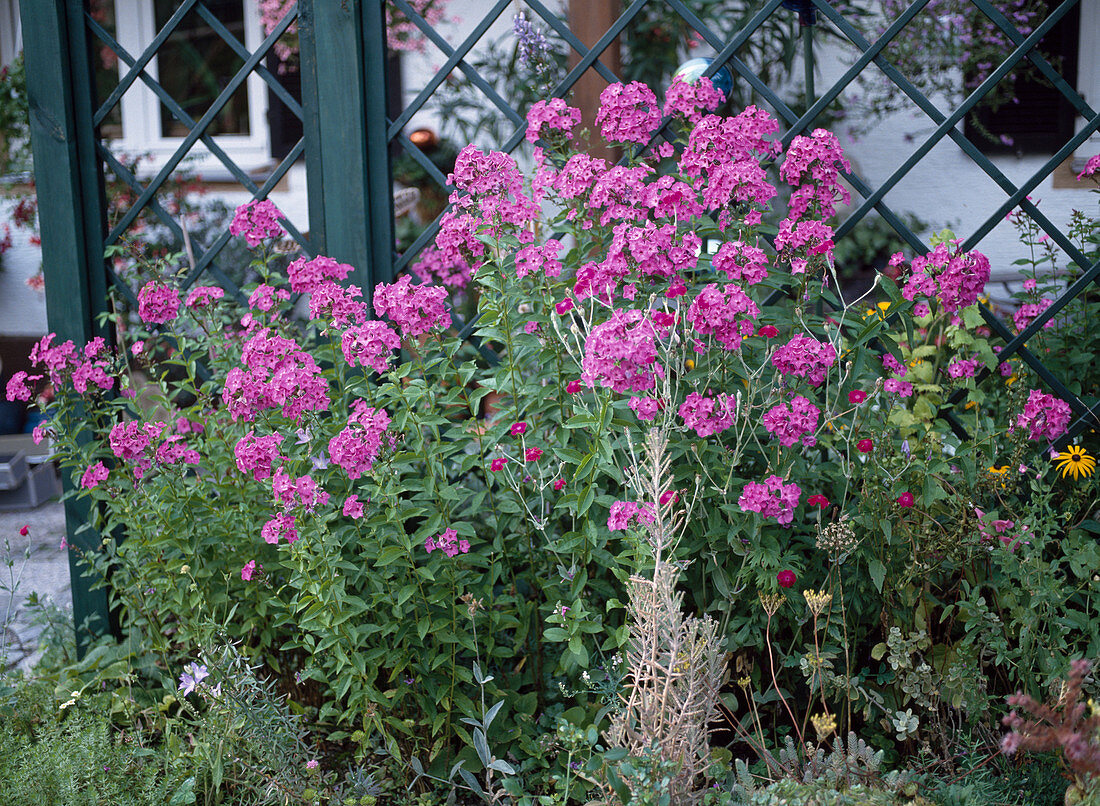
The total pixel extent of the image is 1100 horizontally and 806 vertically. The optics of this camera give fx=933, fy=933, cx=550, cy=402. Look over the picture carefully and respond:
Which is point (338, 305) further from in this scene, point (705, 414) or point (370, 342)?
point (705, 414)

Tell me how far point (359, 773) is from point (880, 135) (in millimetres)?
4831

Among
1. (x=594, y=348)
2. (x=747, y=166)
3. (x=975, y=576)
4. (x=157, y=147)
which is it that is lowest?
(x=157, y=147)

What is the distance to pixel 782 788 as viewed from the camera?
60.0 inches

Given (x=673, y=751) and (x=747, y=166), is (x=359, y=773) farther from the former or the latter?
(x=747, y=166)

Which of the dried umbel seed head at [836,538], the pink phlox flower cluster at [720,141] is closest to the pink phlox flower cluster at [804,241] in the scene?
the pink phlox flower cluster at [720,141]

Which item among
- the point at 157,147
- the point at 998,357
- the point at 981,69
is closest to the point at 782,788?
the point at 998,357

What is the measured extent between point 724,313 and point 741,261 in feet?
0.60

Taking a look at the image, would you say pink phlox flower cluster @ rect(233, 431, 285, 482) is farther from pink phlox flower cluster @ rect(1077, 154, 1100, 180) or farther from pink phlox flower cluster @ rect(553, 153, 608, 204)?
pink phlox flower cluster @ rect(1077, 154, 1100, 180)

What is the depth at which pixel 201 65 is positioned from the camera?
20.9 feet

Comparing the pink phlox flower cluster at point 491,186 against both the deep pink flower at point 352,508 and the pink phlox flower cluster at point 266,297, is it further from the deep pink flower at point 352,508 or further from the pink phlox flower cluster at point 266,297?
the deep pink flower at point 352,508

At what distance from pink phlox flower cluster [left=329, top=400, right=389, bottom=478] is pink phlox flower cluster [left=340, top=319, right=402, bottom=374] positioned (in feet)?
0.33

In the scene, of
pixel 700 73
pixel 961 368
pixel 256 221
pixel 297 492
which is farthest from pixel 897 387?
pixel 256 221

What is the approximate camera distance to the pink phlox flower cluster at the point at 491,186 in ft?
6.55

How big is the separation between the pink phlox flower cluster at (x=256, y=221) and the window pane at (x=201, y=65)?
450cm
